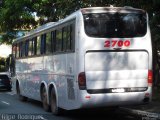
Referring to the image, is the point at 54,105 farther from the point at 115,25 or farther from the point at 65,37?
the point at 115,25

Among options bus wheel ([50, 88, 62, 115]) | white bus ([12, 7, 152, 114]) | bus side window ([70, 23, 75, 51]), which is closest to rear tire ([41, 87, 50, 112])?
bus wheel ([50, 88, 62, 115])

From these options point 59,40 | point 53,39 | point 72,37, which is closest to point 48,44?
point 53,39

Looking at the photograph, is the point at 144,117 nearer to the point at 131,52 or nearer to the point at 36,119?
the point at 131,52

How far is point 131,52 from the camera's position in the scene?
45.1 feet

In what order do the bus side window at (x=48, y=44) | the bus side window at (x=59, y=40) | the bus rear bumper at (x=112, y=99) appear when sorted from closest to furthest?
the bus rear bumper at (x=112, y=99)
the bus side window at (x=59, y=40)
the bus side window at (x=48, y=44)

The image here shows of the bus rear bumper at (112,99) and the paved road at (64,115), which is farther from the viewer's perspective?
the paved road at (64,115)

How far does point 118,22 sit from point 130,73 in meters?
1.58

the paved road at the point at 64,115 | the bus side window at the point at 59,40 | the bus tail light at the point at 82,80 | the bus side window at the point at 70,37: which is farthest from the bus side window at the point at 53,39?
the bus tail light at the point at 82,80

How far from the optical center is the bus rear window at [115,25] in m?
13.5

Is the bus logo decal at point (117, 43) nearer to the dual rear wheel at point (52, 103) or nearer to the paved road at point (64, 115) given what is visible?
the paved road at point (64, 115)

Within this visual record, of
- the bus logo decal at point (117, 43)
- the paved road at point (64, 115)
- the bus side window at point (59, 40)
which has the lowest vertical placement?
the paved road at point (64, 115)

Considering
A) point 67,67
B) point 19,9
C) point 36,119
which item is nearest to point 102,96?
point 67,67

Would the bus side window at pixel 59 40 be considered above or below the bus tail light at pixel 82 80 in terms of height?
above

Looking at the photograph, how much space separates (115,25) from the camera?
1369 centimetres
